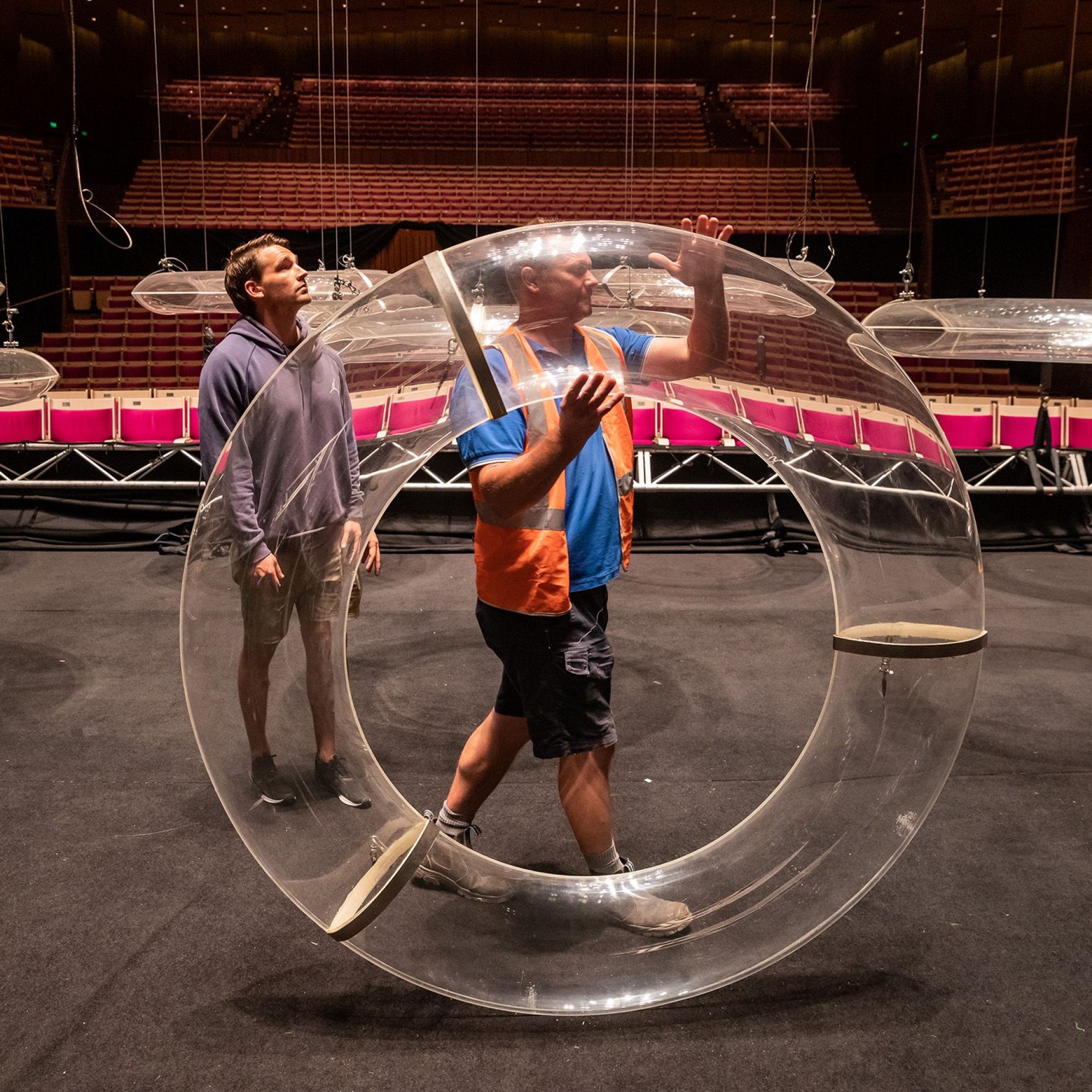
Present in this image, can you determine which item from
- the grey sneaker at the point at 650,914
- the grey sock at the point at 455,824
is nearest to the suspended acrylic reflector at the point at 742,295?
the grey sneaker at the point at 650,914

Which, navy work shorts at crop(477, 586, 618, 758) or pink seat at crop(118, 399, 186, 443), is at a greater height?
navy work shorts at crop(477, 586, 618, 758)

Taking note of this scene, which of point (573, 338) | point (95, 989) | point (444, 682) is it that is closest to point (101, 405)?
point (444, 682)

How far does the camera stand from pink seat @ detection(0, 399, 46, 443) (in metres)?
7.07

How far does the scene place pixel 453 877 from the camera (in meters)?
1.98

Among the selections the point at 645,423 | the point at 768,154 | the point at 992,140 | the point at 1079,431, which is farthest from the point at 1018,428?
the point at 768,154

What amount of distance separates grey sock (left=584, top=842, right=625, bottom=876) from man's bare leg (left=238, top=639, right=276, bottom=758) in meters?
0.85

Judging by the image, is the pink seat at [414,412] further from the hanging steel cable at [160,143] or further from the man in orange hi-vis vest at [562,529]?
the hanging steel cable at [160,143]

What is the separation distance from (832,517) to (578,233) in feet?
2.21

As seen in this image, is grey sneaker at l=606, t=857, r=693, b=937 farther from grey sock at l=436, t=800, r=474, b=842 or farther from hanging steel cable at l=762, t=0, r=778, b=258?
hanging steel cable at l=762, t=0, r=778, b=258

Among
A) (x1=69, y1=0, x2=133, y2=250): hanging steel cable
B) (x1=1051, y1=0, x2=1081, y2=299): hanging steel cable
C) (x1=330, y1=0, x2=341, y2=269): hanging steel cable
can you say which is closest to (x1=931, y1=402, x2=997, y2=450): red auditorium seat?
(x1=330, y1=0, x2=341, y2=269): hanging steel cable

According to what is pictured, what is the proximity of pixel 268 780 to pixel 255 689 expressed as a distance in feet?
0.53

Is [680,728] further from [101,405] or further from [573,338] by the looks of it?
[101,405]

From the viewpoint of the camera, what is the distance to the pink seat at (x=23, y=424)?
23.2 ft

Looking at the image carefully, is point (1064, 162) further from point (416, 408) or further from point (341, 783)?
point (341, 783)
